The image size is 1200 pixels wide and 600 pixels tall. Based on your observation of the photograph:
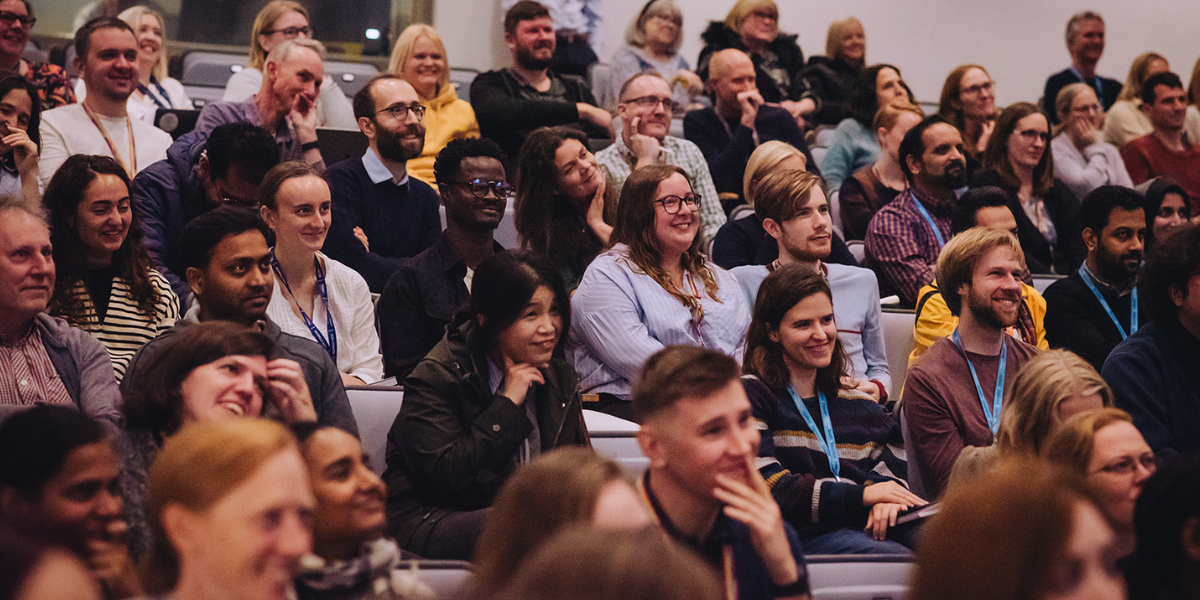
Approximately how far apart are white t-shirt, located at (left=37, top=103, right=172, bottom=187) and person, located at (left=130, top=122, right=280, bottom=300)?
455 millimetres

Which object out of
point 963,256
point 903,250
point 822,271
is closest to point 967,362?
point 963,256

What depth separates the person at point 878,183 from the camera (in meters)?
4.90

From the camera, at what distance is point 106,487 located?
5.88ft

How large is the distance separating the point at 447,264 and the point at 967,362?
1475 millimetres

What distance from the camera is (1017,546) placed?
1355mm

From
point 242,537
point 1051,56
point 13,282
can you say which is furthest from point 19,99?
point 1051,56

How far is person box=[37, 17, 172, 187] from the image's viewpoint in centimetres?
412

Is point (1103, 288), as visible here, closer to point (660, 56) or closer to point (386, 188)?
point (386, 188)

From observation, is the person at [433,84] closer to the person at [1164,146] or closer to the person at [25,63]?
the person at [25,63]

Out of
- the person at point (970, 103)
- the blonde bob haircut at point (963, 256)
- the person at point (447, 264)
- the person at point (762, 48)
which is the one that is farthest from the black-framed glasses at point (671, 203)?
the person at point (762, 48)

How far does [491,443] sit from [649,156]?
229cm

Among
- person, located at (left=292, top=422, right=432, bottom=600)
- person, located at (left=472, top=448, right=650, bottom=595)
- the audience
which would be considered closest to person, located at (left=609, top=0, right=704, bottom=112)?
the audience

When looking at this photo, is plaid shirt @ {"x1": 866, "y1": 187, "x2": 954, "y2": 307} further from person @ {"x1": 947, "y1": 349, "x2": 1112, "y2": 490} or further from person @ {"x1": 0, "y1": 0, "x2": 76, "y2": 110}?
person @ {"x1": 0, "y1": 0, "x2": 76, "y2": 110}

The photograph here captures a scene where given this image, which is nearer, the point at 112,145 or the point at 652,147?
the point at 112,145
